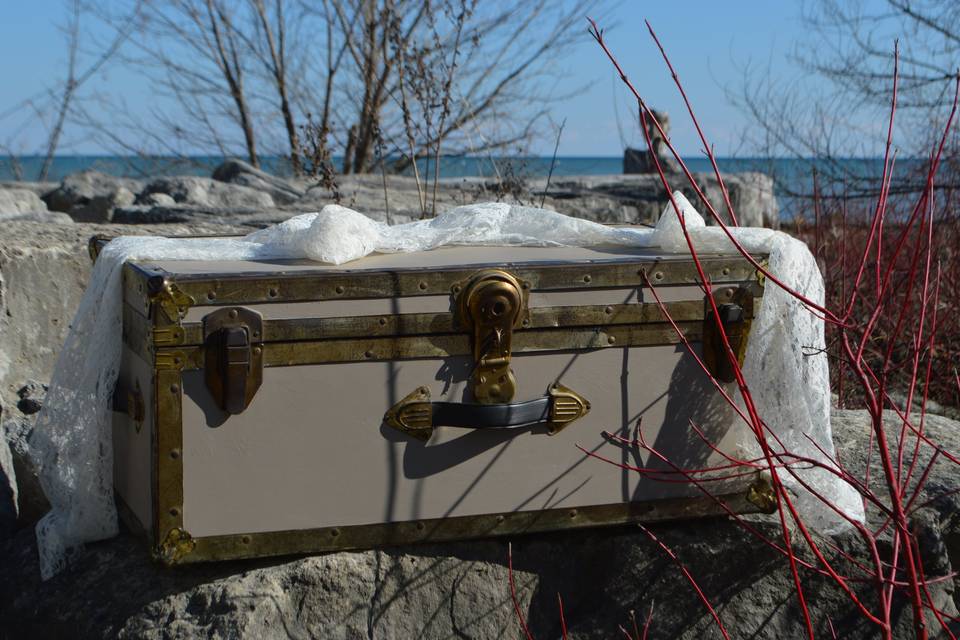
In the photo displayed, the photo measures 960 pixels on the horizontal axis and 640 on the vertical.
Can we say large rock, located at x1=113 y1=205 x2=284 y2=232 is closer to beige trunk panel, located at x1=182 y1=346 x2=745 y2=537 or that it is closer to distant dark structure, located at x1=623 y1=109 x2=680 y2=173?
beige trunk panel, located at x1=182 y1=346 x2=745 y2=537

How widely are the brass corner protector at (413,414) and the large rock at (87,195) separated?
155 inches

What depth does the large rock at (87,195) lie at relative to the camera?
599 cm

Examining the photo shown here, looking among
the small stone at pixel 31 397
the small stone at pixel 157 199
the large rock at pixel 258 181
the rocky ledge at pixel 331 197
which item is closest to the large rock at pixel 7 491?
the small stone at pixel 31 397

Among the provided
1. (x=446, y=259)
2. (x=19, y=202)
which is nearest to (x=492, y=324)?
(x=446, y=259)

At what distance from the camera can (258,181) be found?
6.33m

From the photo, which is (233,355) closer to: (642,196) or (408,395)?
(408,395)

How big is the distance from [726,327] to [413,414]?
74cm

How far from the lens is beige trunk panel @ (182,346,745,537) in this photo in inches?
87.1

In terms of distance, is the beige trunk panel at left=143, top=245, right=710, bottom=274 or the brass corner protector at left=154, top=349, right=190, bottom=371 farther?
the beige trunk panel at left=143, top=245, right=710, bottom=274

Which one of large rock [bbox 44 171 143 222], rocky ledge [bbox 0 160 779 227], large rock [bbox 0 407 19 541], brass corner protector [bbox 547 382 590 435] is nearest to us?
brass corner protector [bbox 547 382 590 435]

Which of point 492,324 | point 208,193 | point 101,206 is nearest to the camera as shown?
point 492,324

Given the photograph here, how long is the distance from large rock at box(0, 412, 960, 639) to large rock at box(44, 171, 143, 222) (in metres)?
3.62

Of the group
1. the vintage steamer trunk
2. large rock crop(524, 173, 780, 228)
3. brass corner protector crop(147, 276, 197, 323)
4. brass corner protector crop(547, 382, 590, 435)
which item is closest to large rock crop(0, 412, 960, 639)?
the vintage steamer trunk

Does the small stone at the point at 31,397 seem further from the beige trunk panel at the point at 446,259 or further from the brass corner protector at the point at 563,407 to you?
the brass corner protector at the point at 563,407
